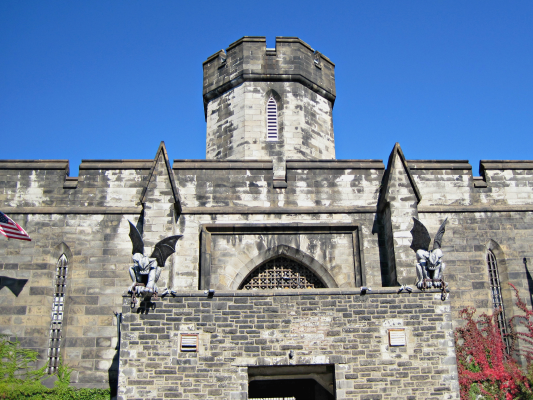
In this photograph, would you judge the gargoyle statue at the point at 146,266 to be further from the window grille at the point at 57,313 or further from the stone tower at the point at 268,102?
the stone tower at the point at 268,102

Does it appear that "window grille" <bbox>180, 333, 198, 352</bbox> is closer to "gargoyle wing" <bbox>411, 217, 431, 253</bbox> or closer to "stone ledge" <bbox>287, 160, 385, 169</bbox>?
"gargoyle wing" <bbox>411, 217, 431, 253</bbox>

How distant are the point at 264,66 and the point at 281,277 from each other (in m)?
8.23

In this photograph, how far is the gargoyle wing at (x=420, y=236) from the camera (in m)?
14.6

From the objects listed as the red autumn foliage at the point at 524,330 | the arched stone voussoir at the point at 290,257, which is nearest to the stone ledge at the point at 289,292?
the arched stone voussoir at the point at 290,257

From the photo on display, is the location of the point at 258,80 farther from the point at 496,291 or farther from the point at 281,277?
the point at 496,291

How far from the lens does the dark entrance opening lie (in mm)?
13875

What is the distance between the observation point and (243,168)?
1773cm

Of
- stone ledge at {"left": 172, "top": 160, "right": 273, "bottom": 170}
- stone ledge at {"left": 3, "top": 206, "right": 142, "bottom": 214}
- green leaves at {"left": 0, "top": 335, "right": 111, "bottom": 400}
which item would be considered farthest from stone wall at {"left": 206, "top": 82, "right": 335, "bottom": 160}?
green leaves at {"left": 0, "top": 335, "right": 111, "bottom": 400}

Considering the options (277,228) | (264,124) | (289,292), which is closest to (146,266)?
(289,292)

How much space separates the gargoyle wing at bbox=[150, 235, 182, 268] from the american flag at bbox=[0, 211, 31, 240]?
4.05 m

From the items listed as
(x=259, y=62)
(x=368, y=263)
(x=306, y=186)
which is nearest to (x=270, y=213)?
(x=306, y=186)

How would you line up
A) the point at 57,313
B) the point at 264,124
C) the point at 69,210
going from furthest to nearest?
1. the point at 264,124
2. the point at 69,210
3. the point at 57,313

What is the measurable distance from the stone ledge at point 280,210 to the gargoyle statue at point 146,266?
263cm

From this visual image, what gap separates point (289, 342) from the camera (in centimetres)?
1378
